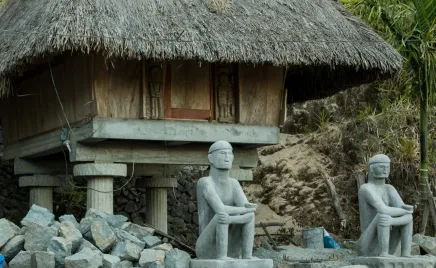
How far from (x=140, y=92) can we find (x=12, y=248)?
362 centimetres

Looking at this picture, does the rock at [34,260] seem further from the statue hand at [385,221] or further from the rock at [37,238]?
the statue hand at [385,221]

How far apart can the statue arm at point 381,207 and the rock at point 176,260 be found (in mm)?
2299

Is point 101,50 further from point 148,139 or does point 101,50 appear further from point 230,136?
point 230,136

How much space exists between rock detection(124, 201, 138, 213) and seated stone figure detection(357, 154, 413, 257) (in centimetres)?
649

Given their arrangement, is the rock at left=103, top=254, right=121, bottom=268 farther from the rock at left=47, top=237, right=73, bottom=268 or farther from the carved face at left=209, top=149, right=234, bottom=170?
the carved face at left=209, top=149, right=234, bottom=170

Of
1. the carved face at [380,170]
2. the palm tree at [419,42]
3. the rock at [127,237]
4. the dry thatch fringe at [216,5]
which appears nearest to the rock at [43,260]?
the rock at [127,237]

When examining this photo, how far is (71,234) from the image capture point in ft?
36.3

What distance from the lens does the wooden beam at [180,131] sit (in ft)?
43.6

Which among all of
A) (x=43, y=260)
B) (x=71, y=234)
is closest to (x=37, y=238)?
(x=71, y=234)

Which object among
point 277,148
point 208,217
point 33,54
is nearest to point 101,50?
point 33,54

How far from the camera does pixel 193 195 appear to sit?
18.0 m

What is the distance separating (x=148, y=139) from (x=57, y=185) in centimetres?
303

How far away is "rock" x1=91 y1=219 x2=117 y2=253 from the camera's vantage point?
11.1 meters

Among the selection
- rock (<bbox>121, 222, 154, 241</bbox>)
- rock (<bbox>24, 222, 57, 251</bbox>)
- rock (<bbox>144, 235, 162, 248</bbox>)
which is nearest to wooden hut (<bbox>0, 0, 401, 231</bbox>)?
rock (<bbox>121, 222, 154, 241</bbox>)
